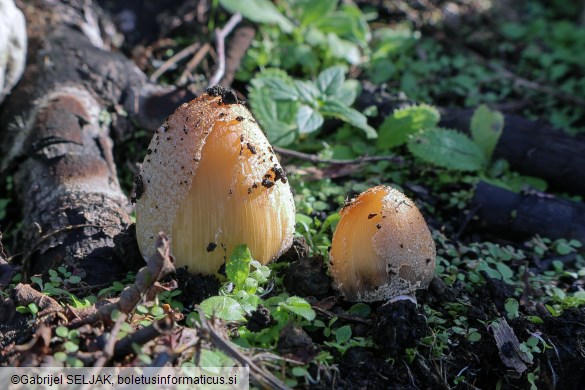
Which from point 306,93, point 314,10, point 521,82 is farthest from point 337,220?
point 521,82

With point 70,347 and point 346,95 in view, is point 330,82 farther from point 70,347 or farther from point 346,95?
point 70,347

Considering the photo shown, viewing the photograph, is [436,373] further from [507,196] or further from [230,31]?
[230,31]

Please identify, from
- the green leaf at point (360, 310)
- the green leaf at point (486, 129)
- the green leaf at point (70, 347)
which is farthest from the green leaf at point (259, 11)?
the green leaf at point (70, 347)

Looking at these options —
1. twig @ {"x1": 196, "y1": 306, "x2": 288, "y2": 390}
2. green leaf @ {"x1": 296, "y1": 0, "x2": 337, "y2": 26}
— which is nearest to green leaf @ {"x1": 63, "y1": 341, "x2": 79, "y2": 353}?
twig @ {"x1": 196, "y1": 306, "x2": 288, "y2": 390}

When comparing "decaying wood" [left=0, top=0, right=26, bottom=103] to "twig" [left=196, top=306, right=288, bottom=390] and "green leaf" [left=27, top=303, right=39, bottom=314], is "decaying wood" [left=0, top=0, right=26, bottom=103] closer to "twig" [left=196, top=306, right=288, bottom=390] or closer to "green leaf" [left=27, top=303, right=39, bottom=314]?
"green leaf" [left=27, top=303, right=39, bottom=314]

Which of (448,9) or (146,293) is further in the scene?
(448,9)

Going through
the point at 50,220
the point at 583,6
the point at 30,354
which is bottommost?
the point at 50,220

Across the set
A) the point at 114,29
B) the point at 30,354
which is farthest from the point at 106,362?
the point at 114,29
